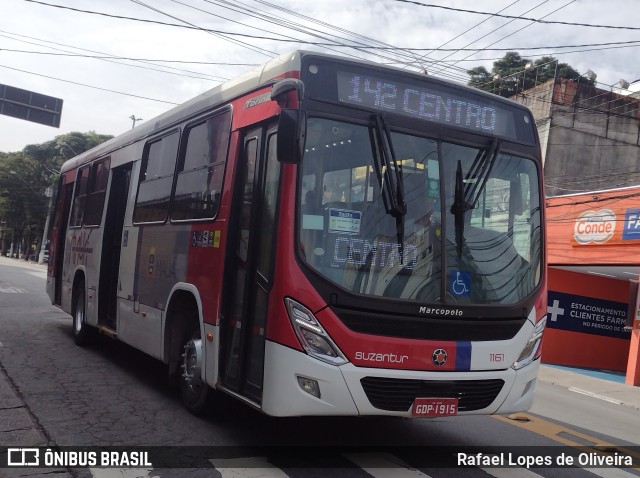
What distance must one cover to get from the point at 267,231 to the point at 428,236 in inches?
49.8

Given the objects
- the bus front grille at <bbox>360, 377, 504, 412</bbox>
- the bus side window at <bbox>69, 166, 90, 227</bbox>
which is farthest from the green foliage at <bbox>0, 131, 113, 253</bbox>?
the bus front grille at <bbox>360, 377, 504, 412</bbox>

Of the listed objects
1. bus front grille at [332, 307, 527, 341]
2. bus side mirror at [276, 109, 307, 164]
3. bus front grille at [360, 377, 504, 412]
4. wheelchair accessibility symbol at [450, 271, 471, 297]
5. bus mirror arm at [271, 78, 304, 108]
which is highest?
bus mirror arm at [271, 78, 304, 108]

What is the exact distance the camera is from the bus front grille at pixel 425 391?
4.72 m

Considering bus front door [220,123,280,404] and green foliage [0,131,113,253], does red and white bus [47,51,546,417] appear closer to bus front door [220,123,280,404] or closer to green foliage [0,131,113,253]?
bus front door [220,123,280,404]

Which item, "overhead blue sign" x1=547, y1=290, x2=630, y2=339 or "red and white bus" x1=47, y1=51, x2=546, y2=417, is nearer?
"red and white bus" x1=47, y1=51, x2=546, y2=417

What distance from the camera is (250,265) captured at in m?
5.20

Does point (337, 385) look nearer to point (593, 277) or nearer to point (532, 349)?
point (532, 349)

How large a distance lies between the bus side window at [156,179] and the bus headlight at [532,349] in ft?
13.1

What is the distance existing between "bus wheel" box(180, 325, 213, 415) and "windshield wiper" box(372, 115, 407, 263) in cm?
223

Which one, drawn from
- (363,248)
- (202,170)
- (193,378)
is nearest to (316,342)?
(363,248)

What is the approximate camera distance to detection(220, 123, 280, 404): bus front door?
4.99 meters

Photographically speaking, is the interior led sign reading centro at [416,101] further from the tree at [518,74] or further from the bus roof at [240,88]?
the tree at [518,74]

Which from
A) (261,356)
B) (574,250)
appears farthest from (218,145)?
(574,250)

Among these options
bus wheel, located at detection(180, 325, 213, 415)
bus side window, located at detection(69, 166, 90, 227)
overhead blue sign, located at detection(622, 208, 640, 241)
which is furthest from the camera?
overhead blue sign, located at detection(622, 208, 640, 241)
